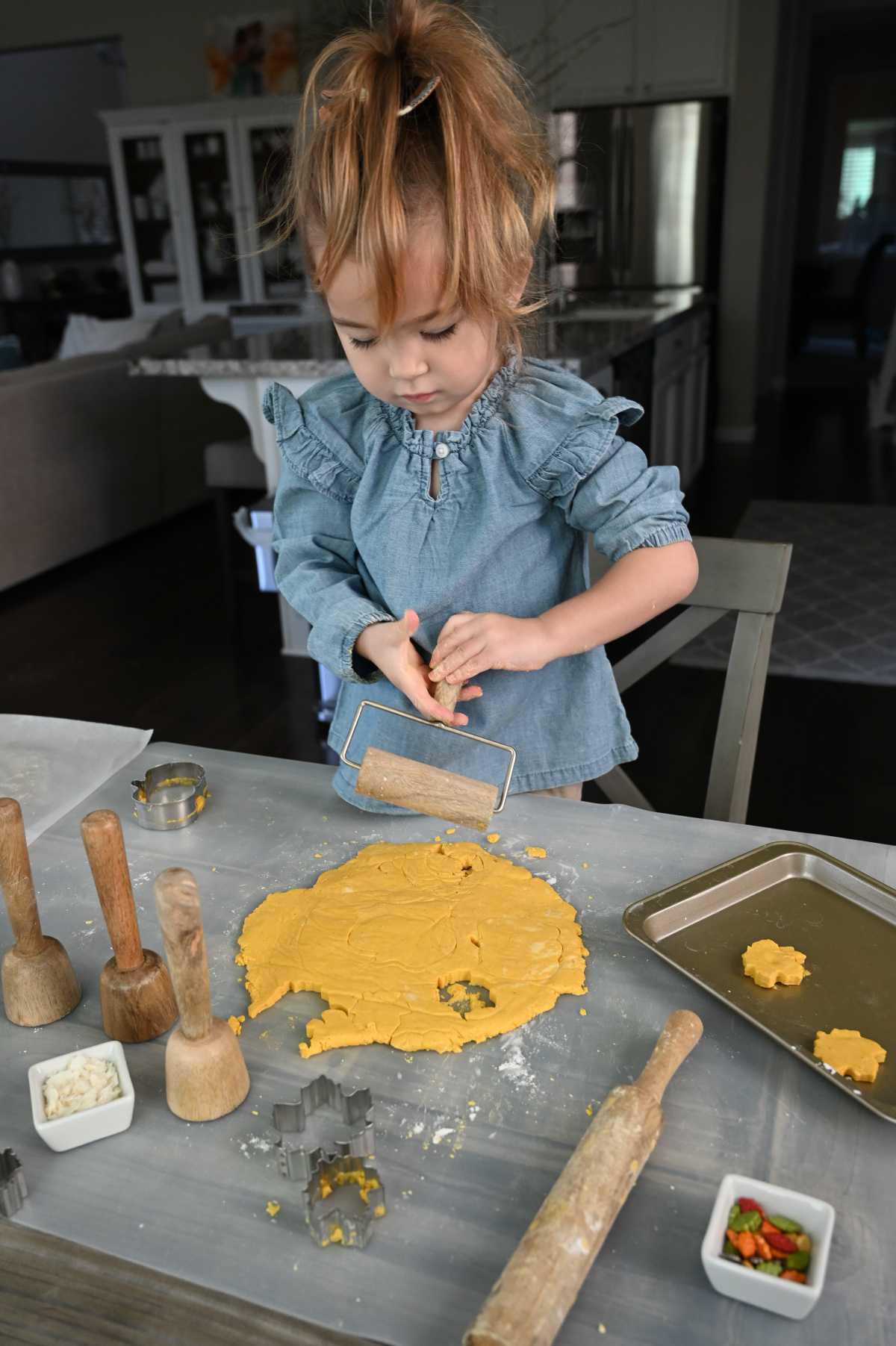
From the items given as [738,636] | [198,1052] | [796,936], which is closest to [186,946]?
[198,1052]

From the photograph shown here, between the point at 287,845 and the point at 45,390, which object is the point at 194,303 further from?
the point at 287,845

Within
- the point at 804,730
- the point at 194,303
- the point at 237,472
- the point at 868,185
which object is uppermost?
the point at 868,185

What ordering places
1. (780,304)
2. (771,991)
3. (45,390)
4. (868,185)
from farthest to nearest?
1. (868,185)
2. (780,304)
3. (45,390)
4. (771,991)

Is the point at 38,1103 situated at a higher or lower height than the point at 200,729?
higher

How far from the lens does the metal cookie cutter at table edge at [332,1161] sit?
0.56 metres

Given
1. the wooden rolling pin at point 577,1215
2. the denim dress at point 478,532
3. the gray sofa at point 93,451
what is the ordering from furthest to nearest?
the gray sofa at point 93,451 → the denim dress at point 478,532 → the wooden rolling pin at point 577,1215

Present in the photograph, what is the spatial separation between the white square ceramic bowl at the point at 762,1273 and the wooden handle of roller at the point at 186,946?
0.31 m

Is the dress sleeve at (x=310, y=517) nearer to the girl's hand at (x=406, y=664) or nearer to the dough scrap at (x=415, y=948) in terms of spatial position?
the girl's hand at (x=406, y=664)

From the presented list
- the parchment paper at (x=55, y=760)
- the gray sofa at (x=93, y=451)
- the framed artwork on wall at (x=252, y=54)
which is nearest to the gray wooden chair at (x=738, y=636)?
the parchment paper at (x=55, y=760)

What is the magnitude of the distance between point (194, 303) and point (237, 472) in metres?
3.65

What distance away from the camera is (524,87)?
86 centimetres

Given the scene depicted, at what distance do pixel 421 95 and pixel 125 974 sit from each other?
66 cm

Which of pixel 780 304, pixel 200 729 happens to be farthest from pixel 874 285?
pixel 200 729

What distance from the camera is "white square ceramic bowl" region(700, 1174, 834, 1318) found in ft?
1.65
